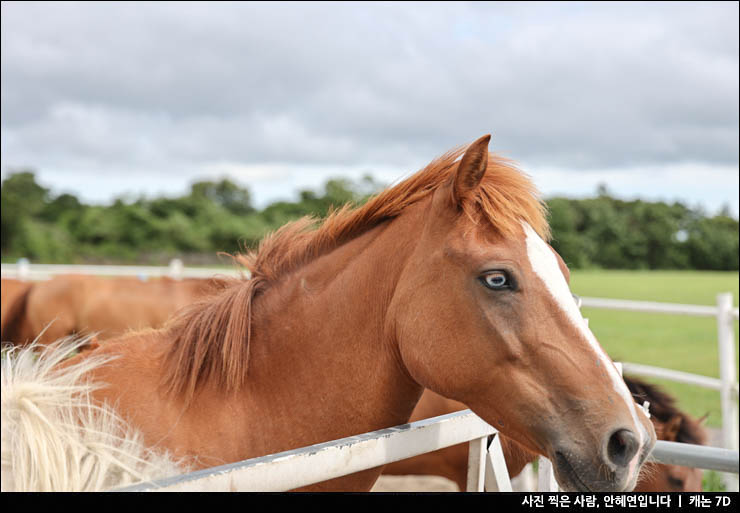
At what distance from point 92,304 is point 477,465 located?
7722mm

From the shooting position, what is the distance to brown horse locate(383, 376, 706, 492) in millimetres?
3084

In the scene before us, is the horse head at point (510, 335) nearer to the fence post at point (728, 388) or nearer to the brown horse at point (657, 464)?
the brown horse at point (657, 464)

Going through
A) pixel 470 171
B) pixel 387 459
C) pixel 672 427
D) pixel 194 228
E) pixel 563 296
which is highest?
pixel 194 228

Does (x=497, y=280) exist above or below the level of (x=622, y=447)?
above

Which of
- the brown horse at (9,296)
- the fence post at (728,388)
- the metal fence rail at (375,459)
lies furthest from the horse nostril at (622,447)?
the brown horse at (9,296)

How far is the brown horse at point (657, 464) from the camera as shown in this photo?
3.08 meters

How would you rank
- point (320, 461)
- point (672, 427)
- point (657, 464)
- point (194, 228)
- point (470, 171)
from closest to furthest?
point (320, 461), point (470, 171), point (657, 464), point (672, 427), point (194, 228)

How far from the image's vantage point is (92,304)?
324 inches

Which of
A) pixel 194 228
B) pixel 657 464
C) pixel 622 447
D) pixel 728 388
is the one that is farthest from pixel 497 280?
pixel 194 228

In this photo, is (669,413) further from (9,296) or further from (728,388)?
(9,296)

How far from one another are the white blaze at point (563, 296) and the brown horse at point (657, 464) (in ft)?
5.08

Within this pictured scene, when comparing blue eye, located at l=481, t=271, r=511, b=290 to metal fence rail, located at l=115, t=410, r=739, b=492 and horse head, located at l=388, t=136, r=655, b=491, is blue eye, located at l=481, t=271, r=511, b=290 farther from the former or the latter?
metal fence rail, located at l=115, t=410, r=739, b=492
